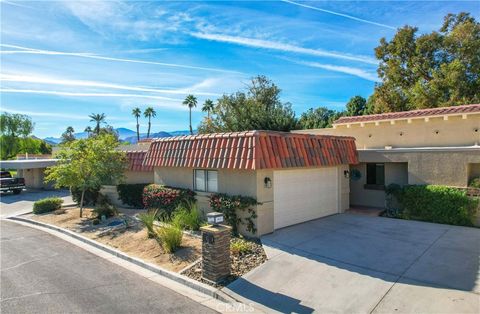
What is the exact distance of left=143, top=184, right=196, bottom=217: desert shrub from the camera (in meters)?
11.9

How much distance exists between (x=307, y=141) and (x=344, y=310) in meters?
6.57

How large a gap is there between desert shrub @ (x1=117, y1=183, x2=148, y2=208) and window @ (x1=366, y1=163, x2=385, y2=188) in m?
11.3

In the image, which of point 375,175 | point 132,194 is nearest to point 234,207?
point 375,175

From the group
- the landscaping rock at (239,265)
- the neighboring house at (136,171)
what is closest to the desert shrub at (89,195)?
the neighboring house at (136,171)

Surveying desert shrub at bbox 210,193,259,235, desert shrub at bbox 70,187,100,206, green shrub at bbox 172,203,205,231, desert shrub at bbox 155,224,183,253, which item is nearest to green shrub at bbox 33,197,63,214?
desert shrub at bbox 70,187,100,206

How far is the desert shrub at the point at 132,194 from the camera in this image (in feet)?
52.8

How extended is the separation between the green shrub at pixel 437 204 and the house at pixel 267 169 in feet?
8.08

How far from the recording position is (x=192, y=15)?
12133 mm

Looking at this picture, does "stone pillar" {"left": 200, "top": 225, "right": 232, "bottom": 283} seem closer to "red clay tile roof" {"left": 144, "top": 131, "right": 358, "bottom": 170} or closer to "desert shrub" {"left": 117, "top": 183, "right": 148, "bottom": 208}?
"red clay tile roof" {"left": 144, "top": 131, "right": 358, "bottom": 170}

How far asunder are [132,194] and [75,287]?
9.26 metres

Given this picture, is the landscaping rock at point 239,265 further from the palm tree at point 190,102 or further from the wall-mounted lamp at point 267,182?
the palm tree at point 190,102

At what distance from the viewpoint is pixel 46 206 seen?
16719mm

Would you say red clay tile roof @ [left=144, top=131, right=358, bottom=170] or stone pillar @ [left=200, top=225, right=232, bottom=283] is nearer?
stone pillar @ [left=200, top=225, right=232, bottom=283]

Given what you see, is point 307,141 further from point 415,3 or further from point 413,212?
point 415,3
